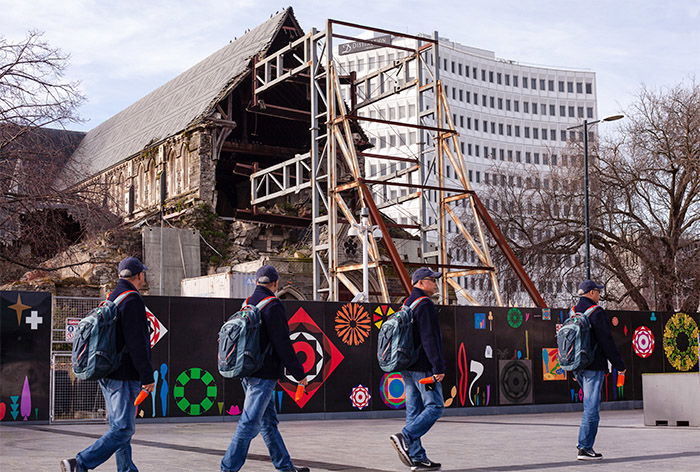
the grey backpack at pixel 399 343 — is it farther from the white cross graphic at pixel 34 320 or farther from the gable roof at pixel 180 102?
the gable roof at pixel 180 102

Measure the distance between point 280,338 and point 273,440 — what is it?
107 cm

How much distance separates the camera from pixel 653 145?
33219mm

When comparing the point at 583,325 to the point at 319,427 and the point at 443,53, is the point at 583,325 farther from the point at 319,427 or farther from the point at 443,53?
the point at 443,53

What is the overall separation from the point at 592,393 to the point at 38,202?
1300 centimetres

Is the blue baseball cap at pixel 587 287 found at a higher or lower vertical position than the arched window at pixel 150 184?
lower

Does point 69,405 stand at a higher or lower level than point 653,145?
lower

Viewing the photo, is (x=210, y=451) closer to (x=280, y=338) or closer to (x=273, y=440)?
(x=273, y=440)

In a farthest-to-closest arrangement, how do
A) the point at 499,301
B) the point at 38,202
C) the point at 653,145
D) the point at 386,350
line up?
the point at 653,145
the point at 499,301
the point at 38,202
the point at 386,350

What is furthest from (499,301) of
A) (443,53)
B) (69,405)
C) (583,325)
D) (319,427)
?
(443,53)

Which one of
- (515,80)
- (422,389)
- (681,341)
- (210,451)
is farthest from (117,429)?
(515,80)

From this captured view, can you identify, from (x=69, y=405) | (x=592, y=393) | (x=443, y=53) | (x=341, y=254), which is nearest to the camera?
(x=592, y=393)

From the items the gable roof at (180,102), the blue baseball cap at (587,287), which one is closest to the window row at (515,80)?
the gable roof at (180,102)

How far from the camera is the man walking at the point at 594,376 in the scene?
12.0 meters

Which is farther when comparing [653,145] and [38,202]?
[653,145]
